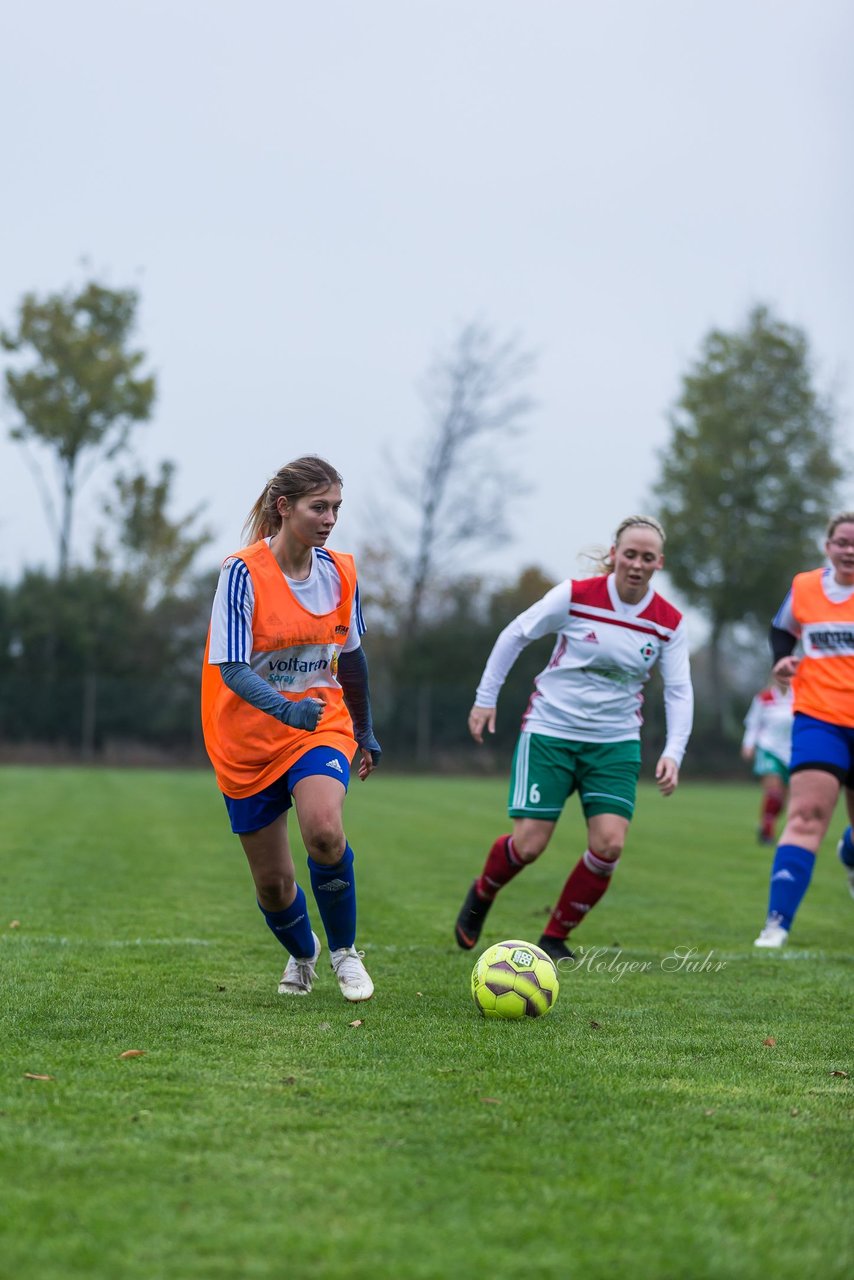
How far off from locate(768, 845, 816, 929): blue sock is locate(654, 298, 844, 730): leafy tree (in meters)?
32.4

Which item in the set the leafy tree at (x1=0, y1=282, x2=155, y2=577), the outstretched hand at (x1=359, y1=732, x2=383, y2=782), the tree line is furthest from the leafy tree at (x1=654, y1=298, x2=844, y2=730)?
the outstretched hand at (x1=359, y1=732, x2=383, y2=782)

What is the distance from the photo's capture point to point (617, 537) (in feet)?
20.5

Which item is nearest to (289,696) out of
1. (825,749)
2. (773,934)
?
(825,749)

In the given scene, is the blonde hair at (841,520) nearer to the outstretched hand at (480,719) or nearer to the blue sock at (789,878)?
the blue sock at (789,878)

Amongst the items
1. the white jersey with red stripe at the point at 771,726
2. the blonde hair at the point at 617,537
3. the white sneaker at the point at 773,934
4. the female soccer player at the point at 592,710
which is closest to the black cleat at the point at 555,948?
the female soccer player at the point at 592,710

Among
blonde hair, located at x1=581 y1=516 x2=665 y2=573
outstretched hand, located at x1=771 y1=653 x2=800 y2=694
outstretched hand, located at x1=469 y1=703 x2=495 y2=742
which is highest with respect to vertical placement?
blonde hair, located at x1=581 y1=516 x2=665 y2=573

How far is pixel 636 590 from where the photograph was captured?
20.2 ft

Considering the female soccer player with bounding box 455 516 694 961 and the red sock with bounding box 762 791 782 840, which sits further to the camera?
the red sock with bounding box 762 791 782 840

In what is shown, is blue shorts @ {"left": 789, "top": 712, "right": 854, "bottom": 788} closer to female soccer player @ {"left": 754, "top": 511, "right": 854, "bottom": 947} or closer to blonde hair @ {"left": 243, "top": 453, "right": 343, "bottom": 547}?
female soccer player @ {"left": 754, "top": 511, "right": 854, "bottom": 947}

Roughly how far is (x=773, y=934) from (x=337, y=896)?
2.92 m

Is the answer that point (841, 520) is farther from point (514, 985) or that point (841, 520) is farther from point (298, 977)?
point (298, 977)

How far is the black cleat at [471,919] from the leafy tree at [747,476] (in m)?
33.2

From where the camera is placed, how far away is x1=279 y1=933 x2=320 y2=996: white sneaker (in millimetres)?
5219

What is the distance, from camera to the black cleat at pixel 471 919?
6.43 metres
